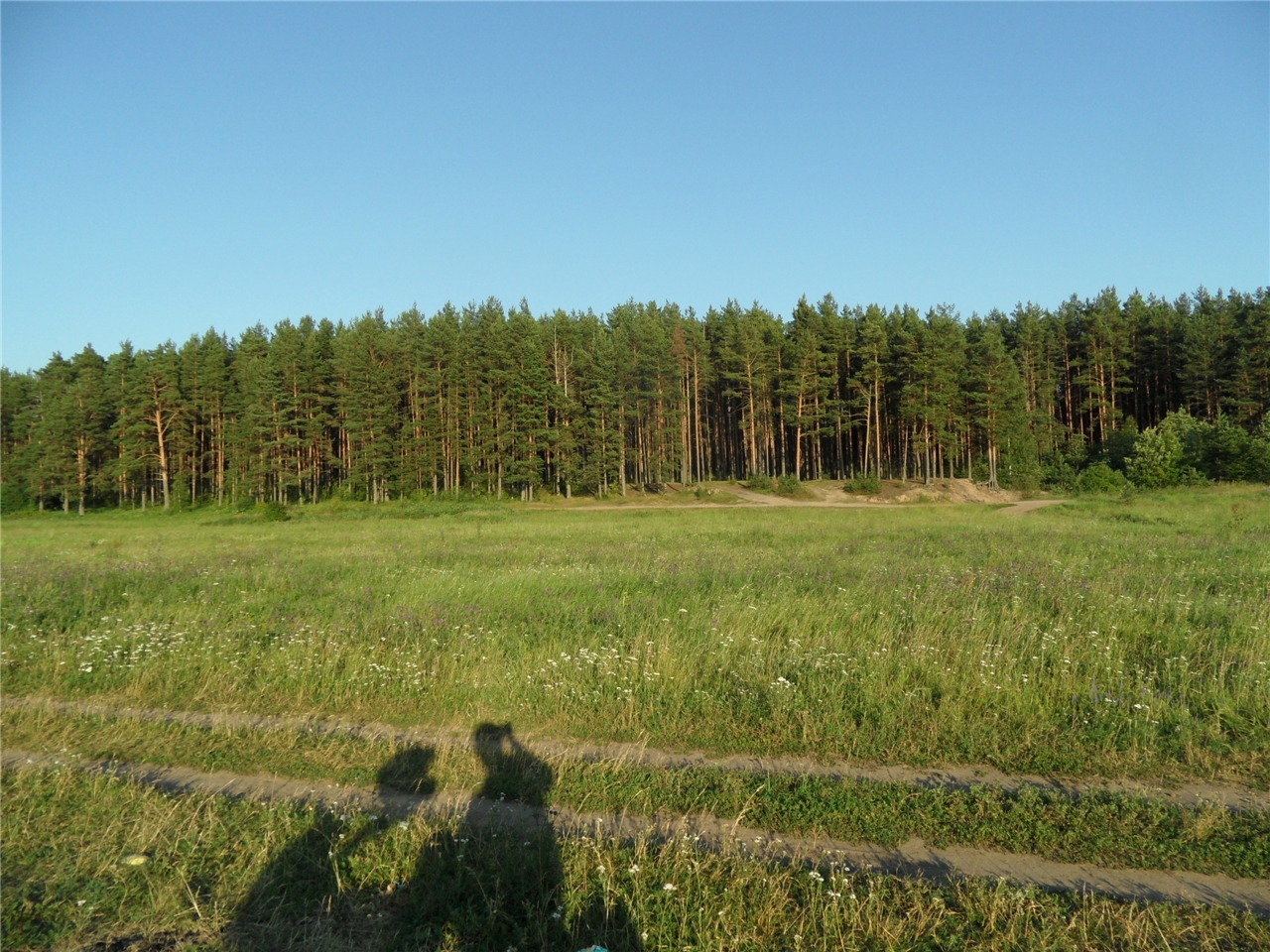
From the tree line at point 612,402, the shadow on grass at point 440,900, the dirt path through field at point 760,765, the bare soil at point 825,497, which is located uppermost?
the tree line at point 612,402

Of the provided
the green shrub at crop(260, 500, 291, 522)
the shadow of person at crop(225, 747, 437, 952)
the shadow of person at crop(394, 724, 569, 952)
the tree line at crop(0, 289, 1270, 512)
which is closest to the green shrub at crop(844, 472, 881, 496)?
the tree line at crop(0, 289, 1270, 512)

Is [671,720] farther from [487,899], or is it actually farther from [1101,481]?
[1101,481]

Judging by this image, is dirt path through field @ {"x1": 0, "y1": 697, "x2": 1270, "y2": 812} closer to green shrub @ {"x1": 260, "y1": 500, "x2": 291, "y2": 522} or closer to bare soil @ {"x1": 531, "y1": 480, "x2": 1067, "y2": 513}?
green shrub @ {"x1": 260, "y1": 500, "x2": 291, "y2": 522}

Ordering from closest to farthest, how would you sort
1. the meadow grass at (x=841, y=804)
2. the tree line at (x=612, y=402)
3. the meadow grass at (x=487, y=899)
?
the meadow grass at (x=487, y=899) → the meadow grass at (x=841, y=804) → the tree line at (x=612, y=402)

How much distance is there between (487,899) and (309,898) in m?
1.11

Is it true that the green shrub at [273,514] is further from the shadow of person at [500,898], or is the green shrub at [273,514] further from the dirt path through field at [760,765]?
the shadow of person at [500,898]

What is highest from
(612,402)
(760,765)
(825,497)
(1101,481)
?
(612,402)

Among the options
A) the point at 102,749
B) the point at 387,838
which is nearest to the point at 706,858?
the point at 387,838

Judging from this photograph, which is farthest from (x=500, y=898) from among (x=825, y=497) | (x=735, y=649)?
(x=825, y=497)

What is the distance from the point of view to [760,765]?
6.19 meters

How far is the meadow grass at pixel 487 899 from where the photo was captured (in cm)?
377

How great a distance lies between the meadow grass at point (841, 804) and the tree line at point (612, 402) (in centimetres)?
5101

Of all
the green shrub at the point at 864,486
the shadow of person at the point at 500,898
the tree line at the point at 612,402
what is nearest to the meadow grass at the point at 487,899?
the shadow of person at the point at 500,898

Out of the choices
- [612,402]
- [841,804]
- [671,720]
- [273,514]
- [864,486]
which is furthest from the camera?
[612,402]
